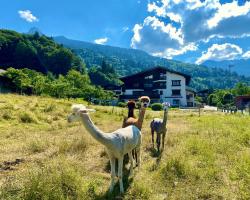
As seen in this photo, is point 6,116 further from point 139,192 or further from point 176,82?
point 176,82

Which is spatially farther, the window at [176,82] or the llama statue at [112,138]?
the window at [176,82]

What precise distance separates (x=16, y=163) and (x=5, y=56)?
89.4 m

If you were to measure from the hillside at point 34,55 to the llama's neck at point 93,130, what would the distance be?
87.2 metres

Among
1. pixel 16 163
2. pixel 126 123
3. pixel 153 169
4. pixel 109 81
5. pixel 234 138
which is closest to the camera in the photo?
pixel 153 169

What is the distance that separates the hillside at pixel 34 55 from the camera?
296ft

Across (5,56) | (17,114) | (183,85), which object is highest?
(5,56)

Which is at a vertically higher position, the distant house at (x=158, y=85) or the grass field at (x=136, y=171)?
the distant house at (x=158, y=85)

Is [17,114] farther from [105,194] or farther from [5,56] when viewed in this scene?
[5,56]

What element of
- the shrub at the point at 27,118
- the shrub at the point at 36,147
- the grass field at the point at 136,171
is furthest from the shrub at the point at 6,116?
the shrub at the point at 36,147

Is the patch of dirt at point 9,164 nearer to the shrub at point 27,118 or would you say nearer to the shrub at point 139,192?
the shrub at point 139,192

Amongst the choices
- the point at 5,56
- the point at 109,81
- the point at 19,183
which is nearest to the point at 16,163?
the point at 19,183

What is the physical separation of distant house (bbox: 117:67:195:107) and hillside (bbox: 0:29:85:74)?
105 ft

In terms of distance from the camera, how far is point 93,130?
645 centimetres

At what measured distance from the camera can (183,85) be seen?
7362 centimetres
